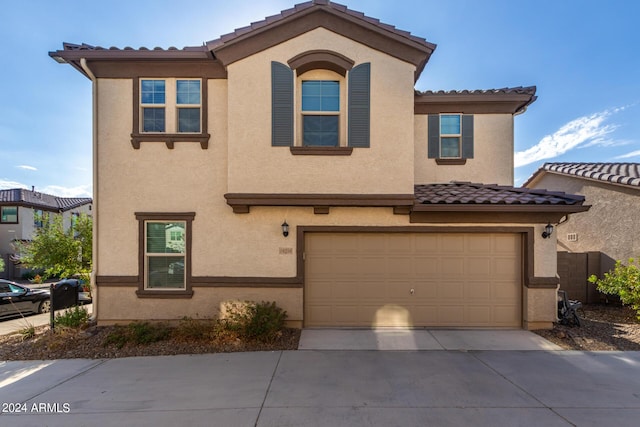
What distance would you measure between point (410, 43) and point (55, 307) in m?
10.1

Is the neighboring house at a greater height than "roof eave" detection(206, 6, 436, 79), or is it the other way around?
"roof eave" detection(206, 6, 436, 79)

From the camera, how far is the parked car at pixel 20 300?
891cm

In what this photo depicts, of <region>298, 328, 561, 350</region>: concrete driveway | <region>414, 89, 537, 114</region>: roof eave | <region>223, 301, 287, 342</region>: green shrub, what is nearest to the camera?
<region>298, 328, 561, 350</region>: concrete driveway

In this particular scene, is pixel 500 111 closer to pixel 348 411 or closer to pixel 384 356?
pixel 384 356

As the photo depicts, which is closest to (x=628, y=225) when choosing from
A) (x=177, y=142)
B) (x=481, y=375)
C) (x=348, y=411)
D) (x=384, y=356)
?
(x=481, y=375)

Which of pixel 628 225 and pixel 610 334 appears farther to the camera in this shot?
pixel 628 225

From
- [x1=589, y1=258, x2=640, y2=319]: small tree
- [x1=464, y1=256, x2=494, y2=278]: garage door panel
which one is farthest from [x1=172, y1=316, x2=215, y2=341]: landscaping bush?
[x1=589, y1=258, x2=640, y2=319]: small tree

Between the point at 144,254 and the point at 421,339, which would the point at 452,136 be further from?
the point at 144,254

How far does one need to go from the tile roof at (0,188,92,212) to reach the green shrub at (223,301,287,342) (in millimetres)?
28136

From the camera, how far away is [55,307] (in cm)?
649

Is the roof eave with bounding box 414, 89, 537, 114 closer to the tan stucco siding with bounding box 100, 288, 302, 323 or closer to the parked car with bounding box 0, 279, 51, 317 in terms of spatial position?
the tan stucco siding with bounding box 100, 288, 302, 323

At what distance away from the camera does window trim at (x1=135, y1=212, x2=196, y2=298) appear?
636cm

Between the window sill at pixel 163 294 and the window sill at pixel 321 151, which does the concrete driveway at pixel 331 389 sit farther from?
the window sill at pixel 321 151

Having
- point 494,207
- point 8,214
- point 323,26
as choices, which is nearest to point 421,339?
point 494,207
